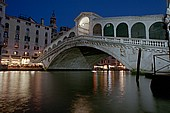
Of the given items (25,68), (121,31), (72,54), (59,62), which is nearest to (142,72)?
(121,31)

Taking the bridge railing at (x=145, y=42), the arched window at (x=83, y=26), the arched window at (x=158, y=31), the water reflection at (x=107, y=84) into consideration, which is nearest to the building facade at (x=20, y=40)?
the arched window at (x=83, y=26)

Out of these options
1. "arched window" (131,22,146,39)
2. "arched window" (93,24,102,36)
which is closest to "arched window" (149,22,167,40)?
"arched window" (131,22,146,39)

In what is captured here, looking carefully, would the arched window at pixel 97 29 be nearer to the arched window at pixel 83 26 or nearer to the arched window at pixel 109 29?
the arched window at pixel 109 29

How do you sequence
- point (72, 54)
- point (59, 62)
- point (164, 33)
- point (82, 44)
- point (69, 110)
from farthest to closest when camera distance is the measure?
point (59, 62)
point (72, 54)
point (82, 44)
point (164, 33)
point (69, 110)

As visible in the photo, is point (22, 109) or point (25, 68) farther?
point (25, 68)

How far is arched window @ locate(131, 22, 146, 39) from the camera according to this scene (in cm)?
1829

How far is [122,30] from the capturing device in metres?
19.8

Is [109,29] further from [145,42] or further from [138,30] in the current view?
[145,42]

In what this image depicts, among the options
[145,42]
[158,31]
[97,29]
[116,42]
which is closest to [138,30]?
[158,31]

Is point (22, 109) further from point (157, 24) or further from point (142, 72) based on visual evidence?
point (157, 24)

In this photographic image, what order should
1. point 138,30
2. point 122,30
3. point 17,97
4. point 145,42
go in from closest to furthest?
point 17,97
point 145,42
point 138,30
point 122,30

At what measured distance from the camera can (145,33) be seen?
18.1m

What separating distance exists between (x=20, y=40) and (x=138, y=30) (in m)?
25.9

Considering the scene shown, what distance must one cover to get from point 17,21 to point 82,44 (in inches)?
844
